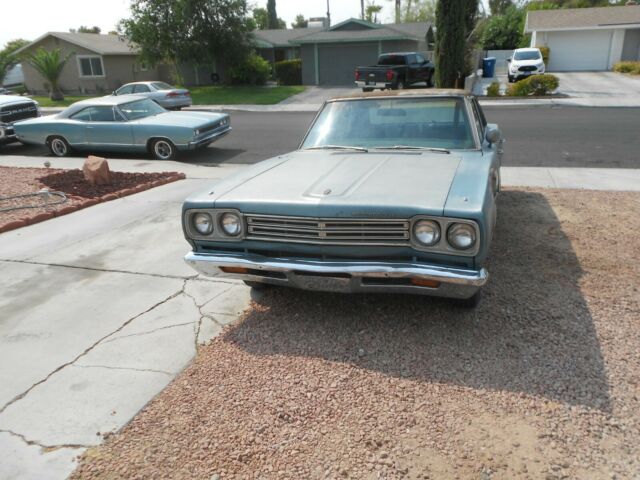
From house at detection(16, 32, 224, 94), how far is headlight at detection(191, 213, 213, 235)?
3093cm

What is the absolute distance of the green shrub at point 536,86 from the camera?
2169cm

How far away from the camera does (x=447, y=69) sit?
71.0 feet

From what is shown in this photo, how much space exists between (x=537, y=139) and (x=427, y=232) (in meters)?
10.4

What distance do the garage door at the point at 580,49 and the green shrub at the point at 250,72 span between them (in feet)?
61.3

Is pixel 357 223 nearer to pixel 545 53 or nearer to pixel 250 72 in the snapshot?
pixel 250 72

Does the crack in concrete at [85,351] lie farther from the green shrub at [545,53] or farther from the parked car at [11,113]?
the green shrub at [545,53]

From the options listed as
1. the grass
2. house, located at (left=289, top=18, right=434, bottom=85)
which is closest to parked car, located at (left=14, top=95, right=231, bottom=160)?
the grass

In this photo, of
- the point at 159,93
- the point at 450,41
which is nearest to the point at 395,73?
the point at 450,41

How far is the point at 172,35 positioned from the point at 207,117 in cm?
2008

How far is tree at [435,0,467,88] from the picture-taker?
21.0 meters

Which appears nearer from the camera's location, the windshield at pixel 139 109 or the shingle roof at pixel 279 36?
the windshield at pixel 139 109

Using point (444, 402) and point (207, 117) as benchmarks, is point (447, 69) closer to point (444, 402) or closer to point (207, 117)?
point (207, 117)

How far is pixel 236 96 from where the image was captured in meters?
27.5

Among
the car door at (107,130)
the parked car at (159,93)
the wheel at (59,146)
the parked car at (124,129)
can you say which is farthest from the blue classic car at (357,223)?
the parked car at (159,93)
